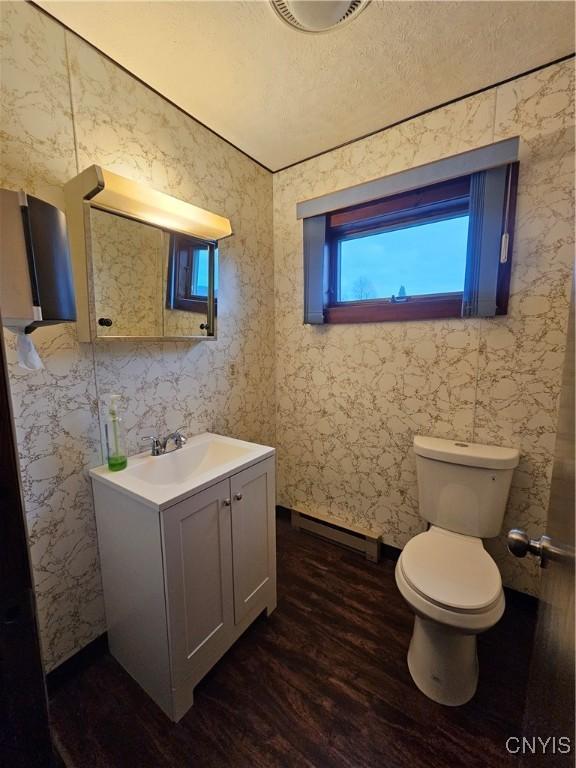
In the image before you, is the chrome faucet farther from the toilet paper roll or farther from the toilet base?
the toilet base

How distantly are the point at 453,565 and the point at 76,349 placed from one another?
1.69 m

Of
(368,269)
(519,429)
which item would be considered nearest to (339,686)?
(519,429)

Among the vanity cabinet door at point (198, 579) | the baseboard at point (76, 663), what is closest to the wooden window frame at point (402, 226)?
the vanity cabinet door at point (198, 579)

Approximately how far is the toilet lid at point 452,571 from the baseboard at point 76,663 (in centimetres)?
130

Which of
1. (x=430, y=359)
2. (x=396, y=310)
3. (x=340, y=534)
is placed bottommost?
(x=340, y=534)

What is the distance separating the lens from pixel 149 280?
1384mm

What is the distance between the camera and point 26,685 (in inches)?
26.1

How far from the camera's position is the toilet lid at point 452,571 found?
109cm

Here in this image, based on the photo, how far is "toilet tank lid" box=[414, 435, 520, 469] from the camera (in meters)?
1.40

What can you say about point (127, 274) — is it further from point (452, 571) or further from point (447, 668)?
point (447, 668)

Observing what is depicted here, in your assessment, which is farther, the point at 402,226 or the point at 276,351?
the point at 276,351

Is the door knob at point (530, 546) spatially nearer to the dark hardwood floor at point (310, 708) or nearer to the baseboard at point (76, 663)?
the dark hardwood floor at point (310, 708)

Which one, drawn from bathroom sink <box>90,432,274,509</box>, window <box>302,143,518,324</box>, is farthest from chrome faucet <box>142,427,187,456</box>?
window <box>302,143,518,324</box>

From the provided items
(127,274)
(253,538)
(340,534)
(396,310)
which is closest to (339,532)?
(340,534)
